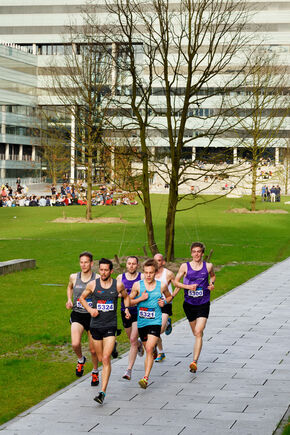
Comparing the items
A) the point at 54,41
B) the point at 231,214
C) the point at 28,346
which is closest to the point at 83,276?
the point at 28,346

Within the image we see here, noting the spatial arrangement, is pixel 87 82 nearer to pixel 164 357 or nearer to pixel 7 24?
pixel 164 357

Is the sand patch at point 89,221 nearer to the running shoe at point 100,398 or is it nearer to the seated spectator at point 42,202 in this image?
the seated spectator at point 42,202

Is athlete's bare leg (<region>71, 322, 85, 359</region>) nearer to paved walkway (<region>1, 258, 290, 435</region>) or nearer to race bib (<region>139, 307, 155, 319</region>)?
paved walkway (<region>1, 258, 290, 435</region>)

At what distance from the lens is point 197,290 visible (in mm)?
10352

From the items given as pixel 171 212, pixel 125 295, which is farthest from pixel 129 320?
pixel 171 212

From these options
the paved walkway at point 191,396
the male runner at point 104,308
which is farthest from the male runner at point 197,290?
the male runner at point 104,308

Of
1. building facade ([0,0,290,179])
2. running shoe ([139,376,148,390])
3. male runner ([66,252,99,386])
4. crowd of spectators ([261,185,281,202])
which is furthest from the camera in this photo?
building facade ([0,0,290,179])

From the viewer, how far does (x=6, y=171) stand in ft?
340

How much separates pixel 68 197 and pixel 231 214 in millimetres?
16496

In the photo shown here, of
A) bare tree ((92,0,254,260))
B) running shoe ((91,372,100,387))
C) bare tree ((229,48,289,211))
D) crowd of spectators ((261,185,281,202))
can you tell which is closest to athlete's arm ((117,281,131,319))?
running shoe ((91,372,100,387))

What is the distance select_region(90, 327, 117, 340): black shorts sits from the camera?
29.0 feet

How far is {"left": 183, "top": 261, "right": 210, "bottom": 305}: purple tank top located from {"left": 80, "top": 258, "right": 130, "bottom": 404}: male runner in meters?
1.64

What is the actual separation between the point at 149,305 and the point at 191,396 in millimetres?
1226

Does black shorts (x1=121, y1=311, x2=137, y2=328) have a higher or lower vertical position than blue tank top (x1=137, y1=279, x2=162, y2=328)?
lower
